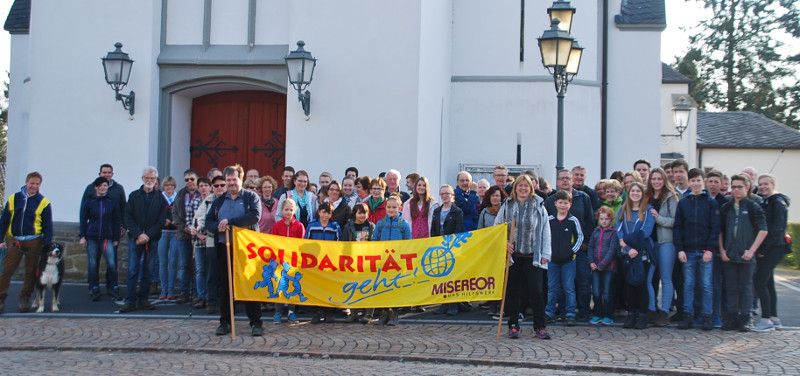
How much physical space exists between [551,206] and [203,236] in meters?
4.56

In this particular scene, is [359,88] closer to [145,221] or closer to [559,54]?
[559,54]

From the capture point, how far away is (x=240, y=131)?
47.5 ft

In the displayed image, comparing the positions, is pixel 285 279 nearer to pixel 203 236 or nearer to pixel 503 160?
pixel 203 236

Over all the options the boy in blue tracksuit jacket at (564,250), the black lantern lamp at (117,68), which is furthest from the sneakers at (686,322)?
the black lantern lamp at (117,68)

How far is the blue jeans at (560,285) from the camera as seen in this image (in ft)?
31.8

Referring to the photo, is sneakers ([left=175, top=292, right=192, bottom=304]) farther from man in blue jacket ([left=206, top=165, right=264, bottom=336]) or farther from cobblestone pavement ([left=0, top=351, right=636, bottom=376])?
cobblestone pavement ([left=0, top=351, right=636, bottom=376])

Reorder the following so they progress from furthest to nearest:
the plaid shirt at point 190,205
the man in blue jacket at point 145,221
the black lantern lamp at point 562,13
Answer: the black lantern lamp at point 562,13, the plaid shirt at point 190,205, the man in blue jacket at point 145,221

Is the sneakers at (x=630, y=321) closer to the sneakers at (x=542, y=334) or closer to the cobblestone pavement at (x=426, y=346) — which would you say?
the cobblestone pavement at (x=426, y=346)

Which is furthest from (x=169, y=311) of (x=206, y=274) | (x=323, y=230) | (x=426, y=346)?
(x=426, y=346)

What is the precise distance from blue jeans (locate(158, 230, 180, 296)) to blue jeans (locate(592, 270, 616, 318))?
5906mm

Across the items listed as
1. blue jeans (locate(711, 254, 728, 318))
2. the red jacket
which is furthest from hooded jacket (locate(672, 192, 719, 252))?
the red jacket

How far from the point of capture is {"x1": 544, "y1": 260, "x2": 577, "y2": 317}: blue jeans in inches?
382

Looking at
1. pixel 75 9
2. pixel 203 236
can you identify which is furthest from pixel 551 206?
pixel 75 9

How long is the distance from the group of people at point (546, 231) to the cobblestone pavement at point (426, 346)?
387 millimetres
